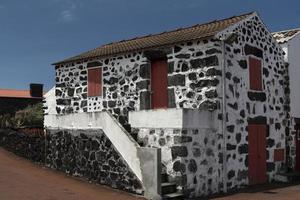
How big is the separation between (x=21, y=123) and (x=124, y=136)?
58.4 feet

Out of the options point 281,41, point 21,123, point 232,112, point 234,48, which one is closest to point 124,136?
point 232,112

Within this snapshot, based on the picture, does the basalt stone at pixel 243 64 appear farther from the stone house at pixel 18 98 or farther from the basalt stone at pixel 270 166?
the stone house at pixel 18 98

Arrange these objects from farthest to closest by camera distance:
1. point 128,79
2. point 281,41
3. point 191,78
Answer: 1. point 281,41
2. point 128,79
3. point 191,78

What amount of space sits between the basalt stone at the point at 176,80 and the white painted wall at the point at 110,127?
2611 millimetres

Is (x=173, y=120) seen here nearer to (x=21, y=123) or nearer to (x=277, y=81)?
(x=277, y=81)

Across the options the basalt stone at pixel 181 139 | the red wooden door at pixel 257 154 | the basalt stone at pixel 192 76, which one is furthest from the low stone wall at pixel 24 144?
the red wooden door at pixel 257 154

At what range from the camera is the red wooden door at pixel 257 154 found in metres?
17.3

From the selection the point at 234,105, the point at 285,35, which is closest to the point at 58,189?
the point at 234,105

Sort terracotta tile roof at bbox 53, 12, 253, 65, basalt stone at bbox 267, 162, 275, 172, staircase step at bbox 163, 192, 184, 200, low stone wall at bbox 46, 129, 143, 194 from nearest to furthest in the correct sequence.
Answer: staircase step at bbox 163, 192, 184, 200
low stone wall at bbox 46, 129, 143, 194
terracotta tile roof at bbox 53, 12, 253, 65
basalt stone at bbox 267, 162, 275, 172

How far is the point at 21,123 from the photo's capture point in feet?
102

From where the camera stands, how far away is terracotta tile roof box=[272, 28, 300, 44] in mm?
20592

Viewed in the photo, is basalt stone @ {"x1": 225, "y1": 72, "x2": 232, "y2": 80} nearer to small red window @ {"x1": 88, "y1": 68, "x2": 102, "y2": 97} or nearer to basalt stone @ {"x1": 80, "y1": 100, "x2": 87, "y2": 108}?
small red window @ {"x1": 88, "y1": 68, "x2": 102, "y2": 97}

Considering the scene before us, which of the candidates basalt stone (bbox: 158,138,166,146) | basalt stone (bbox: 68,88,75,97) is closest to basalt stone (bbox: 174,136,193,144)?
basalt stone (bbox: 158,138,166,146)

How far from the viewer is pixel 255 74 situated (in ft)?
58.4
